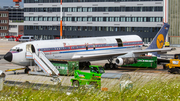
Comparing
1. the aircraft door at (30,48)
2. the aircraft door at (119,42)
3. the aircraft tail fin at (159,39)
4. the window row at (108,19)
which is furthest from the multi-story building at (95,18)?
the aircraft door at (30,48)

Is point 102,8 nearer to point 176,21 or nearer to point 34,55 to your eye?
point 176,21

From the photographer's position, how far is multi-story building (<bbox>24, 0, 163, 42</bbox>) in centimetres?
8953

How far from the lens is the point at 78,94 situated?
14.1 metres

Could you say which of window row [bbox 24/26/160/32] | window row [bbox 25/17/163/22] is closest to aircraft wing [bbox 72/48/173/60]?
window row [bbox 25/17/163/22]

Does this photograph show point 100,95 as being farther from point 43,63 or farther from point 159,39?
point 159,39

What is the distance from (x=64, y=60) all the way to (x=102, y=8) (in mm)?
65631

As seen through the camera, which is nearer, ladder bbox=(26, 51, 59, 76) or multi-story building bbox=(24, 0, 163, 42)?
ladder bbox=(26, 51, 59, 76)

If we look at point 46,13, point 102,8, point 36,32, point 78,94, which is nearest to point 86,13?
point 102,8

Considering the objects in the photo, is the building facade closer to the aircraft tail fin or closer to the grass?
the aircraft tail fin

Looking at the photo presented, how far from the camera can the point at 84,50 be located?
3519 centimetres

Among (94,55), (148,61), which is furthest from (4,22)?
(148,61)

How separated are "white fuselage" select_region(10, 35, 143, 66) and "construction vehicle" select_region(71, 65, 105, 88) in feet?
28.0

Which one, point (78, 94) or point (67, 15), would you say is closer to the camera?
point (78, 94)

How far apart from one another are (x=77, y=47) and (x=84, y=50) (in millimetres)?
1212
